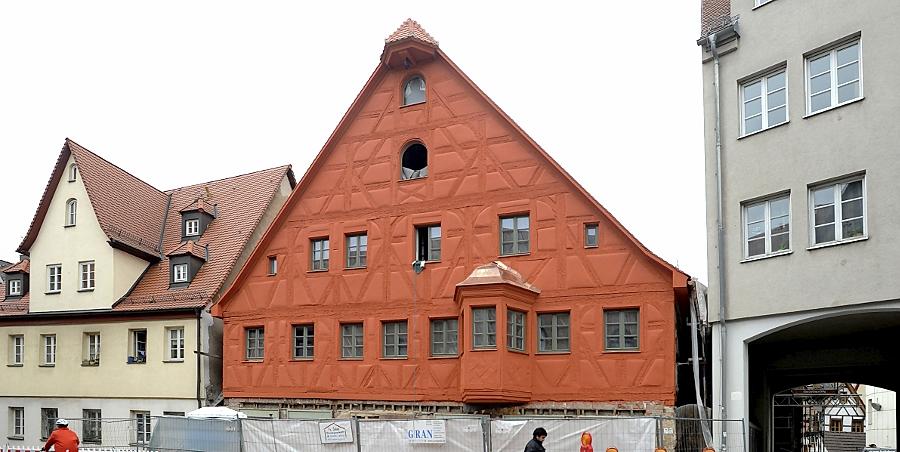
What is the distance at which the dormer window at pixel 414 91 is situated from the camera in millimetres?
30250

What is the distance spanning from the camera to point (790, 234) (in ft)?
66.9

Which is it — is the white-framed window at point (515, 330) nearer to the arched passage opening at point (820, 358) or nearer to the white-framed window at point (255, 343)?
the arched passage opening at point (820, 358)

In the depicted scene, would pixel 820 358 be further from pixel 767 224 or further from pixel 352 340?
pixel 352 340

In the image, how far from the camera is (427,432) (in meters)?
23.0

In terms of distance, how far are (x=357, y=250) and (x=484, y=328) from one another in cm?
613

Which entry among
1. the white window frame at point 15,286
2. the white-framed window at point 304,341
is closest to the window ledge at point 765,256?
the white-framed window at point 304,341

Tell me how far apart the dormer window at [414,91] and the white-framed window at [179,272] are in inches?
454

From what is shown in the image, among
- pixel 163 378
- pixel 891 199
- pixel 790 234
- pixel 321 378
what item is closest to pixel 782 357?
pixel 790 234

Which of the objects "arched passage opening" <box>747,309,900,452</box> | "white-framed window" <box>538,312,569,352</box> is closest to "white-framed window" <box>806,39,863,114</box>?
"arched passage opening" <box>747,309,900,452</box>

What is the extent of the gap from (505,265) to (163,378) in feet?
46.8

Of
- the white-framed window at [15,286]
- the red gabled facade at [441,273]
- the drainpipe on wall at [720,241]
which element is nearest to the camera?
the drainpipe on wall at [720,241]

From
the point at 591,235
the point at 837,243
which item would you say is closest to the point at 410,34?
the point at 591,235

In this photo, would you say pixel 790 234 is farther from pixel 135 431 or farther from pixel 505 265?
pixel 135 431

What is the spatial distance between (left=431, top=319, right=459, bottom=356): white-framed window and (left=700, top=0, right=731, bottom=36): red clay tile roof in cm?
1110
